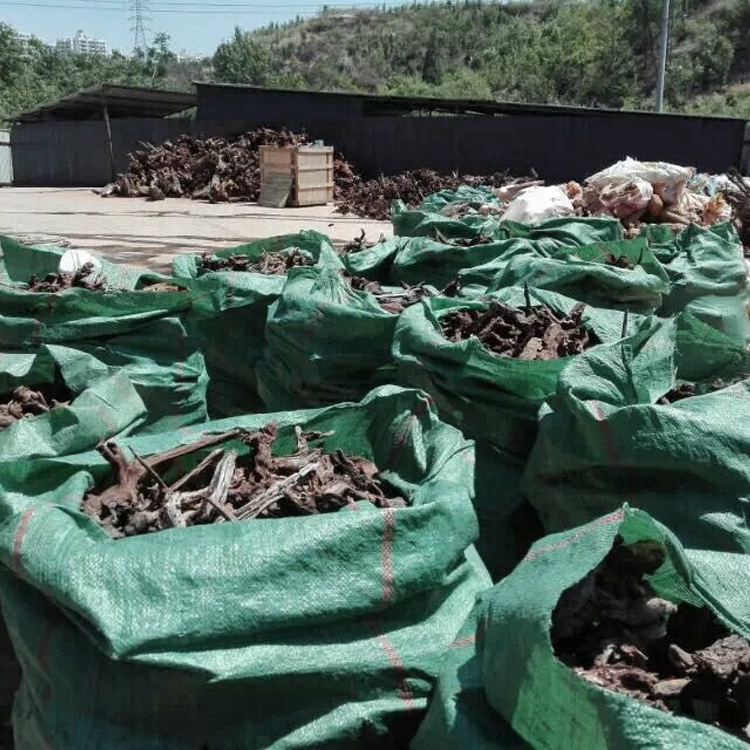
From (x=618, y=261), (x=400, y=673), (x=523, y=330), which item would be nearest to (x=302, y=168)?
(x=618, y=261)

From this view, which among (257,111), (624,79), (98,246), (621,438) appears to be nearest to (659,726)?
(621,438)

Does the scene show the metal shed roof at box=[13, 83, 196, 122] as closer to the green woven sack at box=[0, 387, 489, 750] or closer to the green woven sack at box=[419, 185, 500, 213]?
the green woven sack at box=[419, 185, 500, 213]

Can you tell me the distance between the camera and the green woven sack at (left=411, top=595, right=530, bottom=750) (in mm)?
1575

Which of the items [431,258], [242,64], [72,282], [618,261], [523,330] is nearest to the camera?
[523,330]

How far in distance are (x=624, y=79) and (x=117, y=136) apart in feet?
99.9

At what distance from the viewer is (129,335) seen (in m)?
3.43

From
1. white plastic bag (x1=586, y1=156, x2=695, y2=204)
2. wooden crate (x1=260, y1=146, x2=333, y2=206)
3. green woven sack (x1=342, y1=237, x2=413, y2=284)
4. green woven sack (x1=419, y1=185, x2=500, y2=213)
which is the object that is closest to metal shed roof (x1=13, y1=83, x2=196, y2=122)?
wooden crate (x1=260, y1=146, x2=333, y2=206)

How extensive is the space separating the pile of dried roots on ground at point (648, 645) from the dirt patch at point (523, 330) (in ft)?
4.26

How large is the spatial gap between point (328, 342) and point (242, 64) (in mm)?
63658

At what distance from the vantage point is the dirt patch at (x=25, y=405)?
2818mm

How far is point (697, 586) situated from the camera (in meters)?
1.68

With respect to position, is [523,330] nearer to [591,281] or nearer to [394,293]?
[591,281]

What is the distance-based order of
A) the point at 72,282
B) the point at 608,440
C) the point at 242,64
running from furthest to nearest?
1. the point at 242,64
2. the point at 72,282
3. the point at 608,440

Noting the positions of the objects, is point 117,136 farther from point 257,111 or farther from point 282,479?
point 282,479
